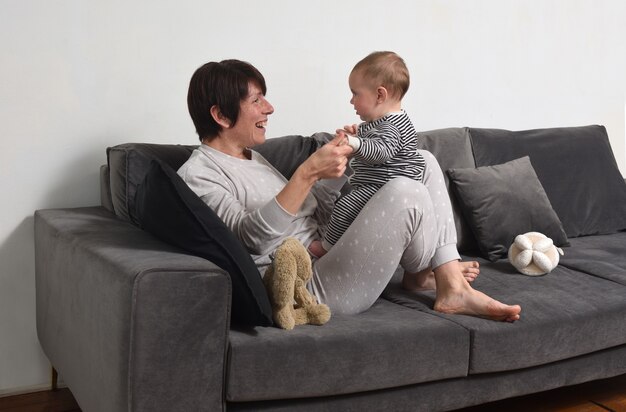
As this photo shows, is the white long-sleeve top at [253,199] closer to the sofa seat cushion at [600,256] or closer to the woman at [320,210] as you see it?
the woman at [320,210]

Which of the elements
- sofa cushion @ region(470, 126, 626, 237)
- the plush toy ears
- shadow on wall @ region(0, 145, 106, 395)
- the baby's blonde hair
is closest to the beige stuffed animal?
Result: the baby's blonde hair

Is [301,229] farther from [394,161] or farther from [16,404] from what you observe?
[16,404]

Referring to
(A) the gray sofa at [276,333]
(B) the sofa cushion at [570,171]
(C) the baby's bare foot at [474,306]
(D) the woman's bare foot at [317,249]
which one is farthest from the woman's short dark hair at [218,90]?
(B) the sofa cushion at [570,171]

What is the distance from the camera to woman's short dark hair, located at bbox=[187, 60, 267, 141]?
2.32 metres

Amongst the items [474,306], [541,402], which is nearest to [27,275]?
[474,306]

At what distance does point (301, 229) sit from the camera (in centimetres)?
237

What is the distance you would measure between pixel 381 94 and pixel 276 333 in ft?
2.72

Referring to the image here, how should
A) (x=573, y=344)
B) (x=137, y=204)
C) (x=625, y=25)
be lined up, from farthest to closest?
(x=625, y=25)
(x=573, y=344)
(x=137, y=204)

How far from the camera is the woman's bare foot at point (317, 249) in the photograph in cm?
234

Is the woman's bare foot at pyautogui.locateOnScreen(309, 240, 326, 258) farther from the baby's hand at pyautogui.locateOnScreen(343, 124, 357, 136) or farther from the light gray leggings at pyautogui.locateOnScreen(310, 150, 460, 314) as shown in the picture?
the baby's hand at pyautogui.locateOnScreen(343, 124, 357, 136)

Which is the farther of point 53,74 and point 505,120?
point 505,120

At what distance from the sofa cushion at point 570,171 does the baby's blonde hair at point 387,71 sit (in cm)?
83

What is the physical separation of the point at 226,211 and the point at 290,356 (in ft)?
1.66

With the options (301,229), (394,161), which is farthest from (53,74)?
(394,161)
